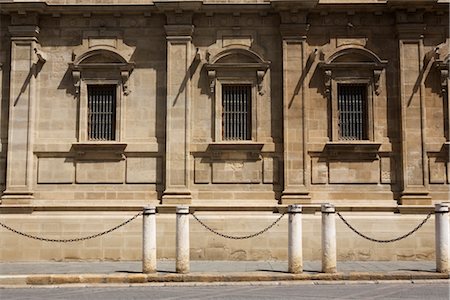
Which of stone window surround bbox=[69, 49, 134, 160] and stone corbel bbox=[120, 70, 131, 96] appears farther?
stone corbel bbox=[120, 70, 131, 96]

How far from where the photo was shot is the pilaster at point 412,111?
1630 centimetres

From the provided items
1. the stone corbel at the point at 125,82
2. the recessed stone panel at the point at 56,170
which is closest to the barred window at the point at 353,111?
the stone corbel at the point at 125,82

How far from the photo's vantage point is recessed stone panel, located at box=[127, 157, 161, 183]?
16.6 m

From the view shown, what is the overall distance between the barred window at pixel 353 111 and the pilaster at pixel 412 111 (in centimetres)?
112

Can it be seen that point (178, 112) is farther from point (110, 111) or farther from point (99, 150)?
point (99, 150)

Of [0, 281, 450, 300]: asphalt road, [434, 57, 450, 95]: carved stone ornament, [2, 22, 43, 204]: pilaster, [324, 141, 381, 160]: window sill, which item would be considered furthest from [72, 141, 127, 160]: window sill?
[434, 57, 450, 95]: carved stone ornament

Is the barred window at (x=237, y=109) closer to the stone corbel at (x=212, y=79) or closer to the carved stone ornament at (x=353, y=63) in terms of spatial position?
the stone corbel at (x=212, y=79)

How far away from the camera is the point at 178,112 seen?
16625mm

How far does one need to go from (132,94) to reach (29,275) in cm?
641

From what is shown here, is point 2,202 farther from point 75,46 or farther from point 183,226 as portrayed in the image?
point 183,226

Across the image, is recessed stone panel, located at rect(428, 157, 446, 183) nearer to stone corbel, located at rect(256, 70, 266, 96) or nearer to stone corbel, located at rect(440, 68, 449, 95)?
stone corbel, located at rect(440, 68, 449, 95)

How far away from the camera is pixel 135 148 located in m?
16.6

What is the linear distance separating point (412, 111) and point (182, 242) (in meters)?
8.25

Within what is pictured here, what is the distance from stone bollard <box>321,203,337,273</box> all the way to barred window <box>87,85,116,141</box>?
7201 mm
